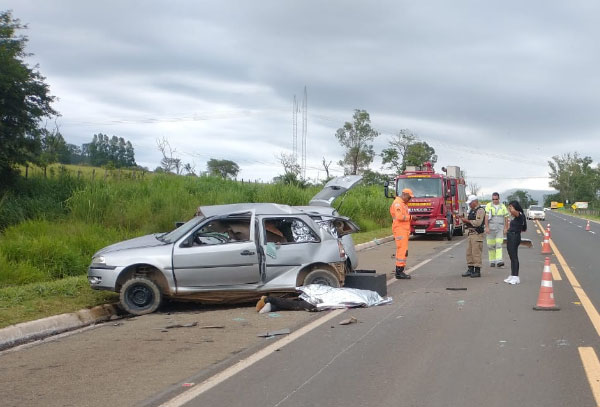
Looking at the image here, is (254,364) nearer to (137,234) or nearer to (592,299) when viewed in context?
(592,299)

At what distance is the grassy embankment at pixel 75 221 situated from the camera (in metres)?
10.1

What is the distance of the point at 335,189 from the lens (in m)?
14.6

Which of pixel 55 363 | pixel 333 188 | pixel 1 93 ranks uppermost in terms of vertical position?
pixel 1 93

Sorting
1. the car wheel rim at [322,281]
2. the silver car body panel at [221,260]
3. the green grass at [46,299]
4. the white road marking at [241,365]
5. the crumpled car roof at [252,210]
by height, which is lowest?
the white road marking at [241,365]

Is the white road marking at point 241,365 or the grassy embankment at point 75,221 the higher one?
the grassy embankment at point 75,221

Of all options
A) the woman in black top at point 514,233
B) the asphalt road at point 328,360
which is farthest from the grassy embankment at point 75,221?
the woman in black top at point 514,233

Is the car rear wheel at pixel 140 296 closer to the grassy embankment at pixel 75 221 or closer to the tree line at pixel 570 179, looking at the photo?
the grassy embankment at pixel 75 221

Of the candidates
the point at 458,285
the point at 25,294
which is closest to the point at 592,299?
the point at 458,285

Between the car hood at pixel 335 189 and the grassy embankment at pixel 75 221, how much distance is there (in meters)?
5.21

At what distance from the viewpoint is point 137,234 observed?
1711 cm

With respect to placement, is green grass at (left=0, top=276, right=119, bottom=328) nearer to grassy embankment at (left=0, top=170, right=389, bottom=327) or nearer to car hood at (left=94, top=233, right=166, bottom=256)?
grassy embankment at (left=0, top=170, right=389, bottom=327)

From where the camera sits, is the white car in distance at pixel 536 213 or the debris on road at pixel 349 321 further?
the white car in distance at pixel 536 213

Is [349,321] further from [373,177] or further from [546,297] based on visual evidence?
[373,177]

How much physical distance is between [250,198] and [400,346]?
59.4ft
